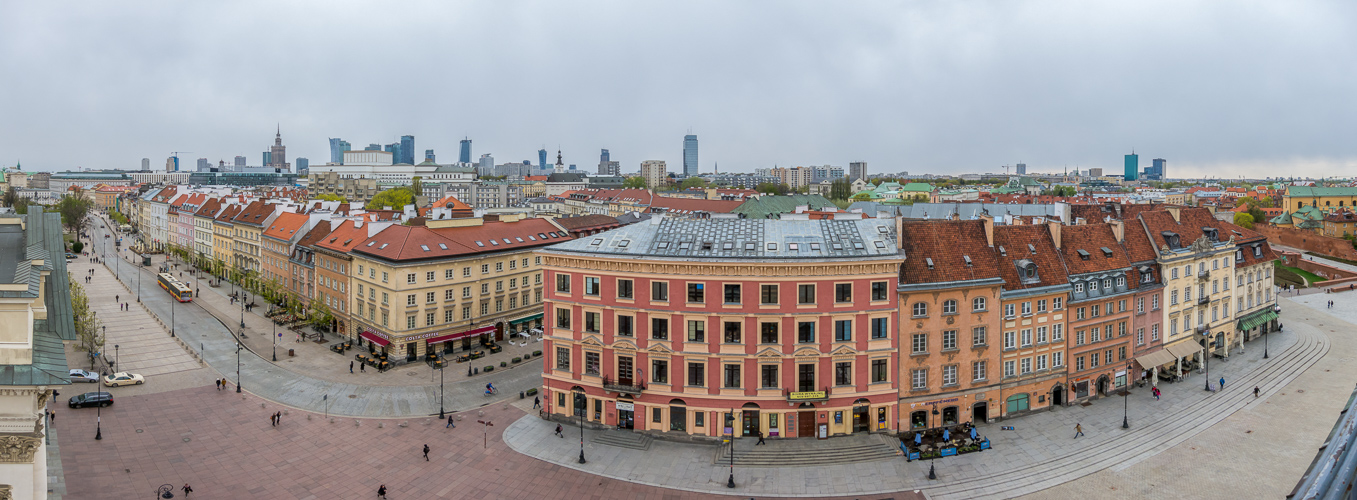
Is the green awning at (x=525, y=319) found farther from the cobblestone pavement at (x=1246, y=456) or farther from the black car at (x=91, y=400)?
the cobblestone pavement at (x=1246, y=456)

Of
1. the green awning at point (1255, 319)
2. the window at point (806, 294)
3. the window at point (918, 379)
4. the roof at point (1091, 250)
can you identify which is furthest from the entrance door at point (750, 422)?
the green awning at point (1255, 319)

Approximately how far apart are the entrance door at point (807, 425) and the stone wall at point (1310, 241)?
412ft

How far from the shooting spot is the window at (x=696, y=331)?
4503 centimetres

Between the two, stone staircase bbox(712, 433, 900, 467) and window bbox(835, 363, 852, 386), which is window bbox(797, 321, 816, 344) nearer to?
window bbox(835, 363, 852, 386)

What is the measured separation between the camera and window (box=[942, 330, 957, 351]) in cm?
4691

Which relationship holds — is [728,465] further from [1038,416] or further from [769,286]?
[1038,416]

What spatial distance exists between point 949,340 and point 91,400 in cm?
5679

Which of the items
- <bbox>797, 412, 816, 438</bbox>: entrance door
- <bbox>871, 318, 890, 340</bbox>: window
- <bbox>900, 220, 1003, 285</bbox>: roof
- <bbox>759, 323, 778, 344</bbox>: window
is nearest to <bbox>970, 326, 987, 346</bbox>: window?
<bbox>900, 220, 1003, 285</bbox>: roof

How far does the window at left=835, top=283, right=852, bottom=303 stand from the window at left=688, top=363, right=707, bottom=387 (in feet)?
29.9

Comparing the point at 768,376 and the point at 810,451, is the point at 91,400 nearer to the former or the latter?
the point at 768,376

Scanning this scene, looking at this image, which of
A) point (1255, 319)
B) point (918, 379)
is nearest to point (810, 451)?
point (918, 379)

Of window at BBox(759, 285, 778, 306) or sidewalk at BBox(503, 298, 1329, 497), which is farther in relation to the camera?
window at BBox(759, 285, 778, 306)

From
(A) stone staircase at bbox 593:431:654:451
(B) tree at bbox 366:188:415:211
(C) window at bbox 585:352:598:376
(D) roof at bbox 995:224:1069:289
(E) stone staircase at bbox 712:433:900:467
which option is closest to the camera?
(E) stone staircase at bbox 712:433:900:467

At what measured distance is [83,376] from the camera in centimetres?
5681
